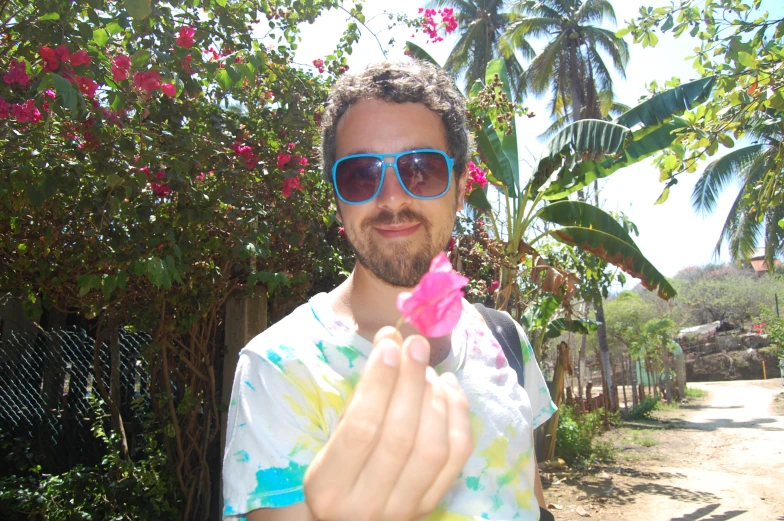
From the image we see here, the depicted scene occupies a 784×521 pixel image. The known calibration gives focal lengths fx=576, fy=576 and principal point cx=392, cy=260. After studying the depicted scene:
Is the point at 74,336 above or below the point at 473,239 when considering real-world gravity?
below

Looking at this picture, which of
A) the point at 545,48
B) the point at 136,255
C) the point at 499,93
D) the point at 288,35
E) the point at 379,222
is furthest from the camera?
the point at 545,48

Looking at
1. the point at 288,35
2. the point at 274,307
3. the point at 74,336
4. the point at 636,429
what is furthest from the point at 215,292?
the point at 636,429

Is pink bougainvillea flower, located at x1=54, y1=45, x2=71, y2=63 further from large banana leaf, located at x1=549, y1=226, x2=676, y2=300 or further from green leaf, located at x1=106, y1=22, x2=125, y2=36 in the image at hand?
large banana leaf, located at x1=549, y1=226, x2=676, y2=300

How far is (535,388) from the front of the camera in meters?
1.51

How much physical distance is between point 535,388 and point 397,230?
0.61 meters

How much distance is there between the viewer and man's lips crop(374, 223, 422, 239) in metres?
1.22

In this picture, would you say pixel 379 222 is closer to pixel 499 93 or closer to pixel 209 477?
pixel 209 477

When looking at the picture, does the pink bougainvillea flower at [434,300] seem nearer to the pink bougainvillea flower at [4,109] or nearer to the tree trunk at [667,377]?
the pink bougainvillea flower at [4,109]

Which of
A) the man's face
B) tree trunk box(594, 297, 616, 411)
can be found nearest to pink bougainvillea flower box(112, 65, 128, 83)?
the man's face

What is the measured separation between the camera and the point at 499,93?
5.03m

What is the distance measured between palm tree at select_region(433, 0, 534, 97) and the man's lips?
18.9 metres

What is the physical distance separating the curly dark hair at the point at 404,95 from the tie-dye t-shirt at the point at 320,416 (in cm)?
47

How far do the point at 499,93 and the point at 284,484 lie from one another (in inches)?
181

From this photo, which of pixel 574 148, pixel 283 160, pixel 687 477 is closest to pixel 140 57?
pixel 283 160
